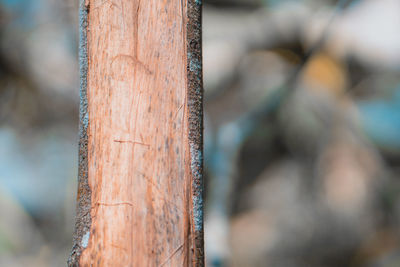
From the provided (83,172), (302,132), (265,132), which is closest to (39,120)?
(265,132)

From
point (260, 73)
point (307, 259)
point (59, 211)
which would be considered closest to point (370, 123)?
point (260, 73)

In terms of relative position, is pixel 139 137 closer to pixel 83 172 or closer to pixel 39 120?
pixel 83 172

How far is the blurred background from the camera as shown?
8.66 feet

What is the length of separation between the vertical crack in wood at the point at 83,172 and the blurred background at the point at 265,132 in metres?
2.12

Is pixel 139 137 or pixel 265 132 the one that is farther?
pixel 265 132

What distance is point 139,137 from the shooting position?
0.58 m

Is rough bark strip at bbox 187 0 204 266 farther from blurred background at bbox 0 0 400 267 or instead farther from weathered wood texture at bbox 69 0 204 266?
blurred background at bbox 0 0 400 267

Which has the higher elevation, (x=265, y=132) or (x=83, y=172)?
(x=265, y=132)

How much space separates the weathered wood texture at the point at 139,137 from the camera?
569 mm

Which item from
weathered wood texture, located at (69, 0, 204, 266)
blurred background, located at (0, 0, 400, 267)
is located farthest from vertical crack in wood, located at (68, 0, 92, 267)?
blurred background, located at (0, 0, 400, 267)

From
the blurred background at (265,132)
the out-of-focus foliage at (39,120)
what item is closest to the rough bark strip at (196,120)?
the blurred background at (265,132)

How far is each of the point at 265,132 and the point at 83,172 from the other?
239 centimetres

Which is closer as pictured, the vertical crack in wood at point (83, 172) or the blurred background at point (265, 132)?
the vertical crack in wood at point (83, 172)

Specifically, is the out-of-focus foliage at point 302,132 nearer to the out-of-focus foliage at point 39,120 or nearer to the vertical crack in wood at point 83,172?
the out-of-focus foliage at point 39,120
